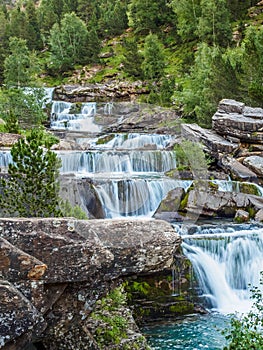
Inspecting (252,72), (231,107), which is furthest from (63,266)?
(252,72)

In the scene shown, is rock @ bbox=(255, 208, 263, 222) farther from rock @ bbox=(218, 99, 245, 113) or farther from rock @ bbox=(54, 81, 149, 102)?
rock @ bbox=(54, 81, 149, 102)

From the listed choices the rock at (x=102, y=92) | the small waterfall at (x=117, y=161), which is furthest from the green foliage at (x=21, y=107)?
the small waterfall at (x=117, y=161)

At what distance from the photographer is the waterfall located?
15305mm

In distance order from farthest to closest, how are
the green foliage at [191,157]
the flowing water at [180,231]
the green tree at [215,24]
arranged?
the green tree at [215,24] < the green foliage at [191,157] < the flowing water at [180,231]

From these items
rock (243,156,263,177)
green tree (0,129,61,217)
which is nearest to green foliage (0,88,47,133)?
rock (243,156,263,177)

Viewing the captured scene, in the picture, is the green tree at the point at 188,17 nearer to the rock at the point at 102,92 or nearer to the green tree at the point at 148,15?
the green tree at the point at 148,15

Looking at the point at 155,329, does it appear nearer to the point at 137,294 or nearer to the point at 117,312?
the point at 137,294

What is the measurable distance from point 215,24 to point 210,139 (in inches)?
1107

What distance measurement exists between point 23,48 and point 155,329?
44.3 m

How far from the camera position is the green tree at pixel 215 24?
50469 millimetres

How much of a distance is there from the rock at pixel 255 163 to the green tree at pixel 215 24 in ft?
93.5

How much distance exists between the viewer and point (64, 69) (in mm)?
59969

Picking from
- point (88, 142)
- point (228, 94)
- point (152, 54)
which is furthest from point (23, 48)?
point (228, 94)

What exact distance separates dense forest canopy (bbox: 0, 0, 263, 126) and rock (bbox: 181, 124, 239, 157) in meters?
4.18
